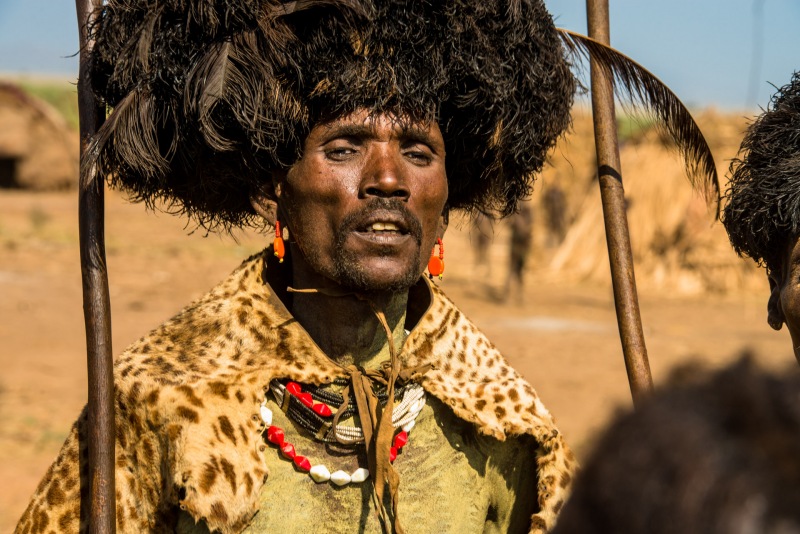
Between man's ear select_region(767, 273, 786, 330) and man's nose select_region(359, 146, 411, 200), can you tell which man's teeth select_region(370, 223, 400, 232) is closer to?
man's nose select_region(359, 146, 411, 200)

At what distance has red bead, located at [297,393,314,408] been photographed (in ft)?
8.62

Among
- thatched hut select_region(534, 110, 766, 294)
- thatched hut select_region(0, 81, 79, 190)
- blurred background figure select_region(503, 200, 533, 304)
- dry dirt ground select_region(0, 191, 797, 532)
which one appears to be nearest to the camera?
dry dirt ground select_region(0, 191, 797, 532)

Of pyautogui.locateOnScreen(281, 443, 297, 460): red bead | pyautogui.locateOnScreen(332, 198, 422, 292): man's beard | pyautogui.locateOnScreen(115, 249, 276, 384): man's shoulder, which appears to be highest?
pyautogui.locateOnScreen(332, 198, 422, 292): man's beard

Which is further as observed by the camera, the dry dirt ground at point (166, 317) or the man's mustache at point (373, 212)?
the dry dirt ground at point (166, 317)

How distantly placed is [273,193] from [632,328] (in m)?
1.00

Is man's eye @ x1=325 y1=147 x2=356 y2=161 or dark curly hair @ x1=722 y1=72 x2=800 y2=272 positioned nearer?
dark curly hair @ x1=722 y1=72 x2=800 y2=272

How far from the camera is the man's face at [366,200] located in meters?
2.54

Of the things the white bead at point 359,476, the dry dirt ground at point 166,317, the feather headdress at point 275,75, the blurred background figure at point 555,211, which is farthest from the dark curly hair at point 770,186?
the blurred background figure at point 555,211

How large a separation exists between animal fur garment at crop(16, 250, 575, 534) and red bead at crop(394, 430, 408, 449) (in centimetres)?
13

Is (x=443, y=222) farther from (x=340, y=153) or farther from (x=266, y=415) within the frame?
(x=266, y=415)

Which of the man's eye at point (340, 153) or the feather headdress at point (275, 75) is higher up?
the feather headdress at point (275, 75)

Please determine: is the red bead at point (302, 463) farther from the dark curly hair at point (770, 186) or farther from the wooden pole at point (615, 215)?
the dark curly hair at point (770, 186)

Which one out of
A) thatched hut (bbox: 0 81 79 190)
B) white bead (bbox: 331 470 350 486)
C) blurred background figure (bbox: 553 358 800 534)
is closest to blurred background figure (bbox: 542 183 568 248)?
thatched hut (bbox: 0 81 79 190)

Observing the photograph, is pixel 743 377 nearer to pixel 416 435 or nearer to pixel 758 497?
pixel 758 497
